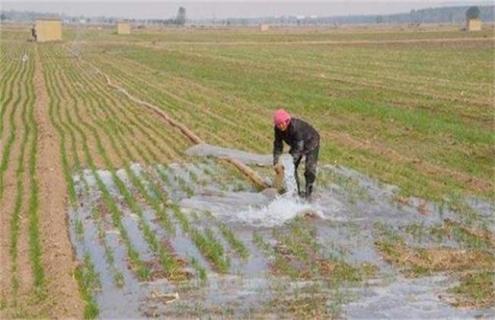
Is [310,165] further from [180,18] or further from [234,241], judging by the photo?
[180,18]

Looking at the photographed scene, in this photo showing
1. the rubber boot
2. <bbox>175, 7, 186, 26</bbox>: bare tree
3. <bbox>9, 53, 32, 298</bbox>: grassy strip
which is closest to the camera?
<bbox>9, 53, 32, 298</bbox>: grassy strip

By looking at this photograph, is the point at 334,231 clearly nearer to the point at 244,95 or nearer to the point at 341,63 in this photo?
the point at 244,95

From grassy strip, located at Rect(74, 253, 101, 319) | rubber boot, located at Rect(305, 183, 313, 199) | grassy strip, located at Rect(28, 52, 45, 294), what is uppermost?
rubber boot, located at Rect(305, 183, 313, 199)

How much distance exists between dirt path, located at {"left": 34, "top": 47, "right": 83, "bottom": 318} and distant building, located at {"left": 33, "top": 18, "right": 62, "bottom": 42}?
186ft

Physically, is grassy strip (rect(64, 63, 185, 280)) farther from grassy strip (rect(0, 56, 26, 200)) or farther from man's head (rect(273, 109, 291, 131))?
man's head (rect(273, 109, 291, 131))

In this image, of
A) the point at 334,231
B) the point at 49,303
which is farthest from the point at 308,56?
the point at 49,303

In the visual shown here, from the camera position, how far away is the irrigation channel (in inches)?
311

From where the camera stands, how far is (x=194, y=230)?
10.8 m

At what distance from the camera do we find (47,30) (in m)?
73.4

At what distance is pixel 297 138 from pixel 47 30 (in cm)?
6566

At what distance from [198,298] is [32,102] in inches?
779

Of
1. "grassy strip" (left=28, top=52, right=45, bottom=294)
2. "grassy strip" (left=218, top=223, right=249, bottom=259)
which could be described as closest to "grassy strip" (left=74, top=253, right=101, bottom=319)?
"grassy strip" (left=28, top=52, right=45, bottom=294)

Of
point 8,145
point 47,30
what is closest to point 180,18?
point 47,30

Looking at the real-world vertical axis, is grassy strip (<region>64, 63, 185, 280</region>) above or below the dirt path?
below
